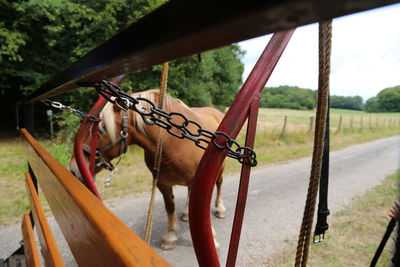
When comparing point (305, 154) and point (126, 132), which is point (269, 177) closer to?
point (305, 154)

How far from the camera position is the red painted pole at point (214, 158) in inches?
35.8

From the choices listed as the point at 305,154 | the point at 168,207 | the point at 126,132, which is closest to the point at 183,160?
the point at 126,132

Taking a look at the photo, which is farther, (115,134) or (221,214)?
(221,214)

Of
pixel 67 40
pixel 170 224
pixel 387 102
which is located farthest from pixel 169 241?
pixel 387 102

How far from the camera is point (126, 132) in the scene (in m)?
2.26

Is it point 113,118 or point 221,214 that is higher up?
point 113,118

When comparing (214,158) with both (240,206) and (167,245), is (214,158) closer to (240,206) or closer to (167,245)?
(240,206)

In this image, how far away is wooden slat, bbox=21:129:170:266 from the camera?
42 cm

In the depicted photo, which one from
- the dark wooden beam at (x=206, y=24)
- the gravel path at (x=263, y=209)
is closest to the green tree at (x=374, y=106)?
the gravel path at (x=263, y=209)

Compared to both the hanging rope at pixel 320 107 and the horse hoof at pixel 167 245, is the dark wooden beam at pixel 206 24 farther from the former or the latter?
the horse hoof at pixel 167 245

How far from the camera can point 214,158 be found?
92cm

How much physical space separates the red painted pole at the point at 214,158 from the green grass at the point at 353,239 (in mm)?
2134

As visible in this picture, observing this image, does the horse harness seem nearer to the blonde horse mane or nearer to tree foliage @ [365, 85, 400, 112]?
the blonde horse mane

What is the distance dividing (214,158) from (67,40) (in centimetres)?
882
